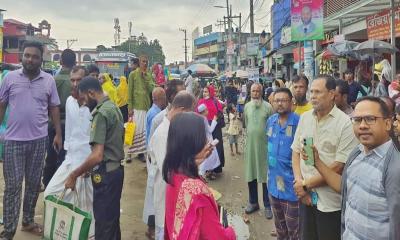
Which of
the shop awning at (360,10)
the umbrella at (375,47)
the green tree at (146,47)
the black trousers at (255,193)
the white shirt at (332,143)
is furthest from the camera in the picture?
the green tree at (146,47)

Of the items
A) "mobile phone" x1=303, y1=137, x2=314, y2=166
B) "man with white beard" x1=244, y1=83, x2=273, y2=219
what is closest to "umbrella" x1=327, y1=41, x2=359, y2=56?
"man with white beard" x1=244, y1=83, x2=273, y2=219

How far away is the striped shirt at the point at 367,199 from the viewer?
2236mm

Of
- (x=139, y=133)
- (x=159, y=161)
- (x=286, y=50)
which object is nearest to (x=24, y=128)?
(x=159, y=161)

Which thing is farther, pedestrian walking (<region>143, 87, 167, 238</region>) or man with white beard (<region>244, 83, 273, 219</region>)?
man with white beard (<region>244, 83, 273, 219</region>)

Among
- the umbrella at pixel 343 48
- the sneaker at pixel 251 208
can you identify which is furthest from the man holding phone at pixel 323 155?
the umbrella at pixel 343 48

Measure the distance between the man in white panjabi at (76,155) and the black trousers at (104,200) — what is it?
0.95 ft

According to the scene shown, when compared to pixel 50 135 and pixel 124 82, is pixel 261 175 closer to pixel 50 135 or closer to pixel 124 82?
pixel 50 135

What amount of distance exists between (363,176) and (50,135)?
436 cm

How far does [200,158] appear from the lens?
229cm

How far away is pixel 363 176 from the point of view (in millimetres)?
2354

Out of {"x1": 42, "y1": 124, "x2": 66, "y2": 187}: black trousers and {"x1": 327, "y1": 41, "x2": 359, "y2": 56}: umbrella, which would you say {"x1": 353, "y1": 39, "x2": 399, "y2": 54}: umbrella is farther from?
{"x1": 42, "y1": 124, "x2": 66, "y2": 187}: black trousers

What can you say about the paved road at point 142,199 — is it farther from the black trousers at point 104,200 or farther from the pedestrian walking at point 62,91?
the black trousers at point 104,200

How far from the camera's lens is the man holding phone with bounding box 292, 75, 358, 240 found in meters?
3.13

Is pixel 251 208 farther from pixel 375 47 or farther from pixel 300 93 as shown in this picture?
pixel 375 47
